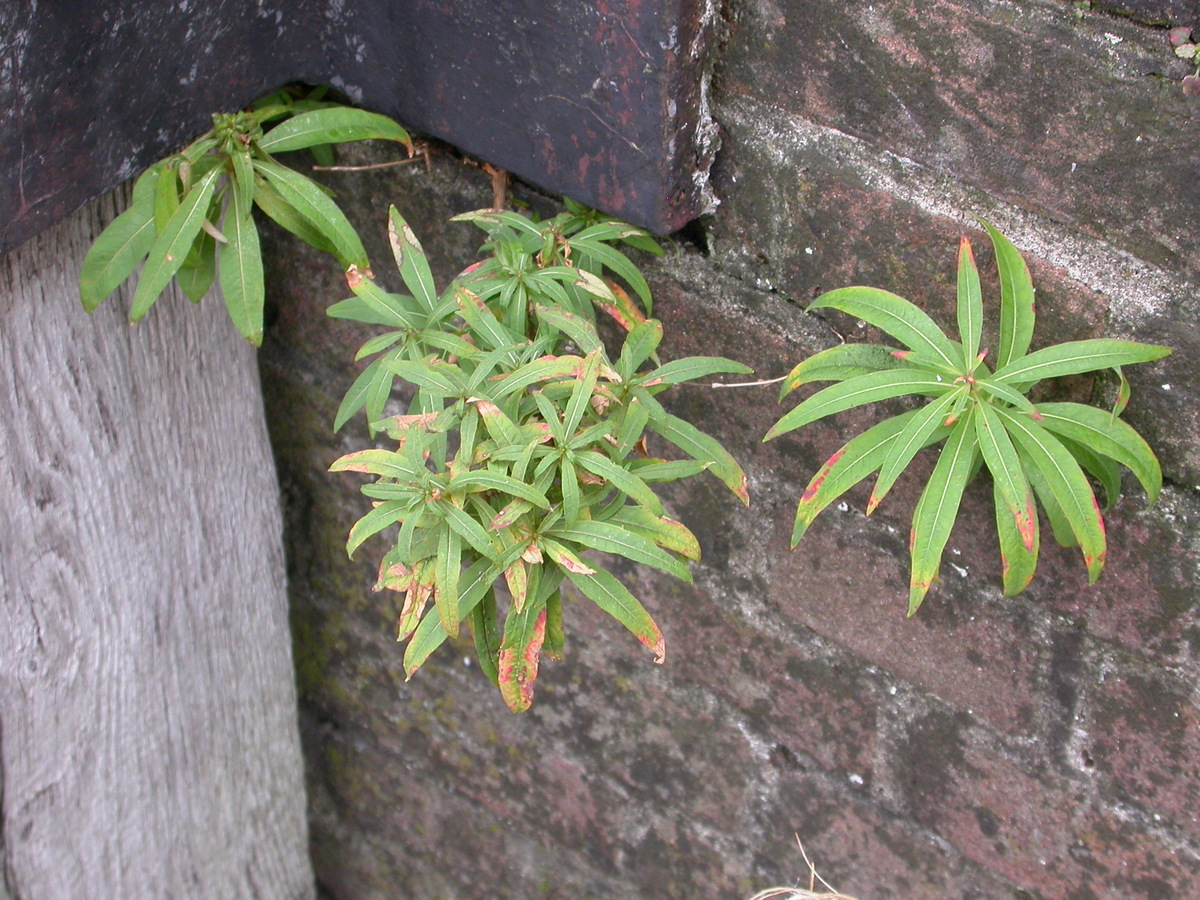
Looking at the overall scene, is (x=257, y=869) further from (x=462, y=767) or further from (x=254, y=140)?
(x=254, y=140)

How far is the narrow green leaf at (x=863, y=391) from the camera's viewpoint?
1.30 metres

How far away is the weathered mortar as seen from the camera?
133cm

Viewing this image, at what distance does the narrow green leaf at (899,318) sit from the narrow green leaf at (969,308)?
18 mm

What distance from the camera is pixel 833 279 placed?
5.02 feet

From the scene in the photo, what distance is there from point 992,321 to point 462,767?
1.60 m


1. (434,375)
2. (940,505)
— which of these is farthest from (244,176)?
(940,505)

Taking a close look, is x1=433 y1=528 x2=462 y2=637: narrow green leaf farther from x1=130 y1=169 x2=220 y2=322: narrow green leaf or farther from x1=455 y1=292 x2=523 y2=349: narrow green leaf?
x1=130 y1=169 x2=220 y2=322: narrow green leaf

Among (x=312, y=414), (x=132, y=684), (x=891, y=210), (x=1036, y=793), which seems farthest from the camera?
(x=312, y=414)

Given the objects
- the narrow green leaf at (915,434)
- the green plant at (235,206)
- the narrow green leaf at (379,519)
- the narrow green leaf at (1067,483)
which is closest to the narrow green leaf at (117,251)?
the green plant at (235,206)

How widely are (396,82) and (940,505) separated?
97 cm

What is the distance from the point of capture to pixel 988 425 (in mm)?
1281

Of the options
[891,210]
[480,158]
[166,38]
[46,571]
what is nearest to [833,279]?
[891,210]

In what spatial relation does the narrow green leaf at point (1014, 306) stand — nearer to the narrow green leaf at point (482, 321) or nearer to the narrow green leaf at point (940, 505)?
the narrow green leaf at point (940, 505)

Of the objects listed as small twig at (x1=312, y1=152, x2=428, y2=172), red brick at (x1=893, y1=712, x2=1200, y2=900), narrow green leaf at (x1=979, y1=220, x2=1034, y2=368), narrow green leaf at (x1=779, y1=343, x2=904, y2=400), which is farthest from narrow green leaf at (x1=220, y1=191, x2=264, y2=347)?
red brick at (x1=893, y1=712, x2=1200, y2=900)
